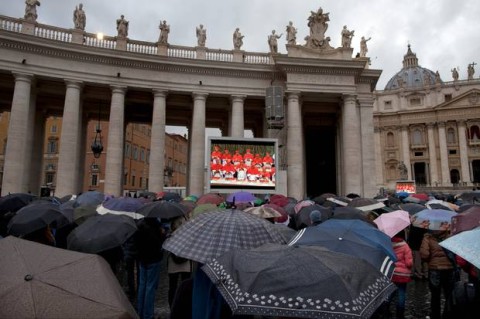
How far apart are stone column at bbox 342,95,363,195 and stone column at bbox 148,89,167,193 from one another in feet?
41.2

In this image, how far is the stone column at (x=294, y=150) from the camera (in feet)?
75.6

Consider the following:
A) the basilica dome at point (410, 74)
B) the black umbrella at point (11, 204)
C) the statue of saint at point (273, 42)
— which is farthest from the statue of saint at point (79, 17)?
the basilica dome at point (410, 74)

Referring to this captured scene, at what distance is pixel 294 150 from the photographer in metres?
23.4

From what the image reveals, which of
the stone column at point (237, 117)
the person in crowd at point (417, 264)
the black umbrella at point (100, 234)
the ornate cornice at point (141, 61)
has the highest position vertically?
the ornate cornice at point (141, 61)

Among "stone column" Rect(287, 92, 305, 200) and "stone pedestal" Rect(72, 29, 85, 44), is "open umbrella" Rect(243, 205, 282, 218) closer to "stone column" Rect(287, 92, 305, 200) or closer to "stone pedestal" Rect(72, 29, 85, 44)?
"stone column" Rect(287, 92, 305, 200)

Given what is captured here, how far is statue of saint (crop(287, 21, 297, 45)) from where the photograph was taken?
24.9m

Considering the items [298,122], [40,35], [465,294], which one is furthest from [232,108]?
[465,294]

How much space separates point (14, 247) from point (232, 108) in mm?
22667

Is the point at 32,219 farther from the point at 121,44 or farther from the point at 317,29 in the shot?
the point at 317,29

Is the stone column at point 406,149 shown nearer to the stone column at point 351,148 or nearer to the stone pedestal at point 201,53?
the stone column at point 351,148

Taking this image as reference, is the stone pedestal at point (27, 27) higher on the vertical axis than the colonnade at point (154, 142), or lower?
higher

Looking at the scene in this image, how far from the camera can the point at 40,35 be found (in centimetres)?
2267

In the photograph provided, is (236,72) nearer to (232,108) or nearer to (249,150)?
(232,108)

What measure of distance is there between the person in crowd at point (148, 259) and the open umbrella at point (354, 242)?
8.73 ft
